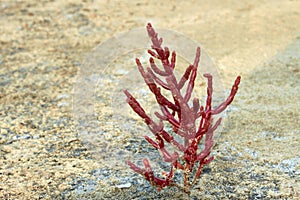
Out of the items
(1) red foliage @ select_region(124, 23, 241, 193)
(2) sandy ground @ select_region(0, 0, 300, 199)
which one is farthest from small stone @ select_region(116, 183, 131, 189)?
(1) red foliage @ select_region(124, 23, 241, 193)

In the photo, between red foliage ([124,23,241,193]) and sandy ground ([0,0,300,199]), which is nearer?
red foliage ([124,23,241,193])

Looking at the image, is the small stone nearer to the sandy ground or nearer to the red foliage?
the sandy ground

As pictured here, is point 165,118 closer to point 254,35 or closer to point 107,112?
point 107,112

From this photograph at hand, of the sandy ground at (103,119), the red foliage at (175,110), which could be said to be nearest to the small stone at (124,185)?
the sandy ground at (103,119)

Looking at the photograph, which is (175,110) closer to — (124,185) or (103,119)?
(124,185)

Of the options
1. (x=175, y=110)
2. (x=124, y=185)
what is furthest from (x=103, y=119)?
(x=175, y=110)

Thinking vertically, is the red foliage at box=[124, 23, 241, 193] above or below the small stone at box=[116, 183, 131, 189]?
above

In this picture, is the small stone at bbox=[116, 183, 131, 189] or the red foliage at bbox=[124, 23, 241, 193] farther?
the small stone at bbox=[116, 183, 131, 189]

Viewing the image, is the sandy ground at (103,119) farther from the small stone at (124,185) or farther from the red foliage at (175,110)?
the red foliage at (175,110)
